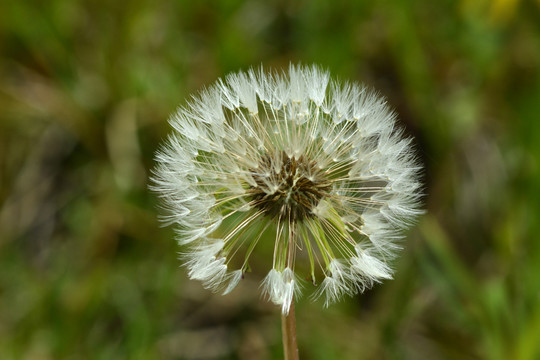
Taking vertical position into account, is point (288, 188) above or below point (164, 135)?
below

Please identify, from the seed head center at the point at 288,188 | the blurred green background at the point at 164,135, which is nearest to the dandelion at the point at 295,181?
the seed head center at the point at 288,188

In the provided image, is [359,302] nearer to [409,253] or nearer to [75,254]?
[409,253]

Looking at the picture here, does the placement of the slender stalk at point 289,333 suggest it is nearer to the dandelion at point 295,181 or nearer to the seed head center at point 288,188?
the dandelion at point 295,181

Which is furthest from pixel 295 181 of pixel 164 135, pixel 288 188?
pixel 164 135

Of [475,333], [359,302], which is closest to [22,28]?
[359,302]

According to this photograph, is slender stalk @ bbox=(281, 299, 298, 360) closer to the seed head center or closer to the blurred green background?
the seed head center

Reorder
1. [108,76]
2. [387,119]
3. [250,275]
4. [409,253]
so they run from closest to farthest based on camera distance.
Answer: [387,119], [409,253], [250,275], [108,76]

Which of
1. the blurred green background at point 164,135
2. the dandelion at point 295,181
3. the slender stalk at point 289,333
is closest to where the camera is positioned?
the slender stalk at point 289,333

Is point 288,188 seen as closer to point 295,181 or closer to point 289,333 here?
point 295,181
